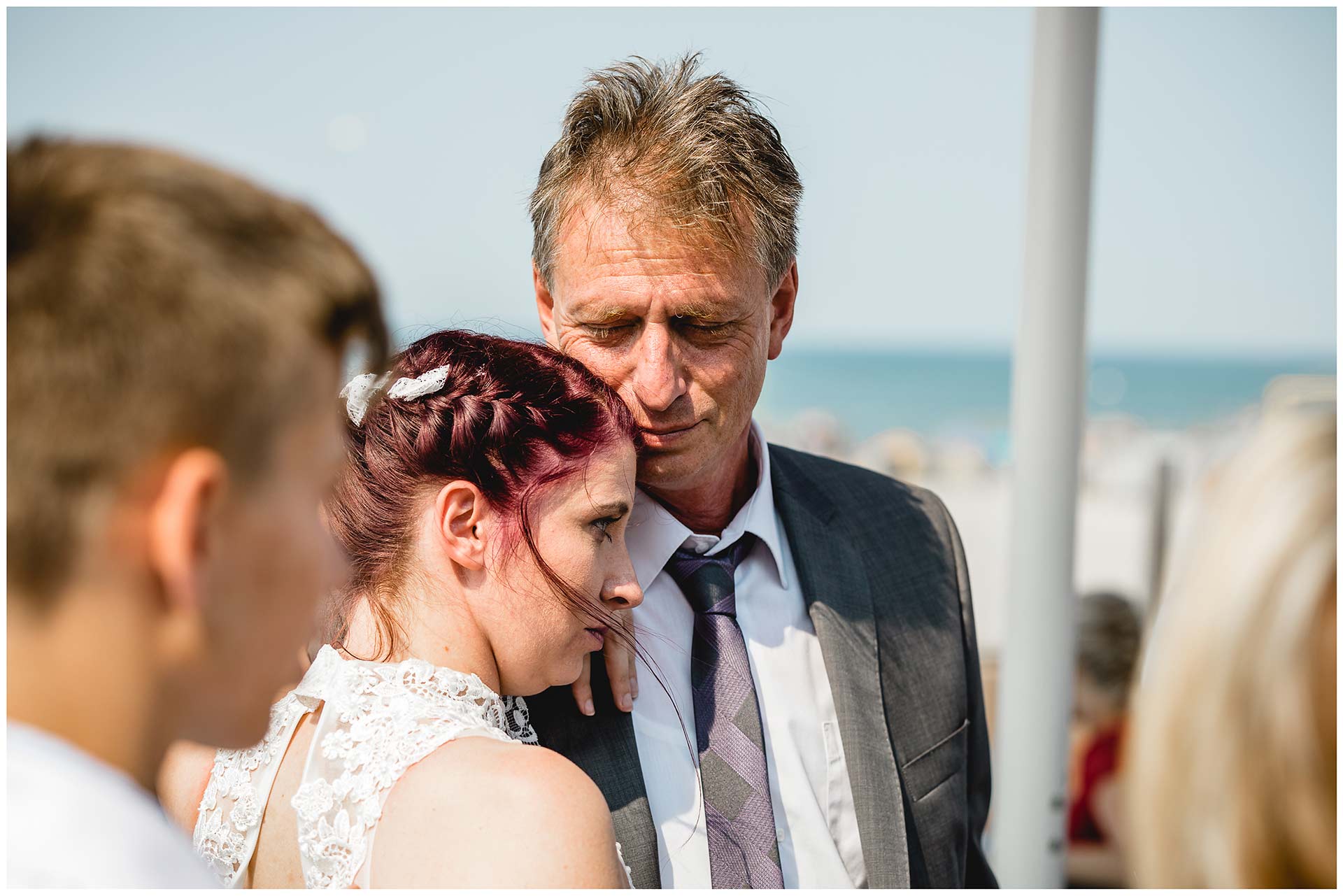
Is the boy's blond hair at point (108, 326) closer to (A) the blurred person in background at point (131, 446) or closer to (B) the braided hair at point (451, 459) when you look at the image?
(A) the blurred person in background at point (131, 446)

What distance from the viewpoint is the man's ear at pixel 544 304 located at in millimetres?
2377

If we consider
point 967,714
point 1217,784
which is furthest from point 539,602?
point 967,714

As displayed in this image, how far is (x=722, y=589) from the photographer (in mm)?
2301

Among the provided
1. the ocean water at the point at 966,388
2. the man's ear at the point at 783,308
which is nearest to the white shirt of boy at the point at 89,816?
the man's ear at the point at 783,308

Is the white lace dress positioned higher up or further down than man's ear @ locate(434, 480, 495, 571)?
further down

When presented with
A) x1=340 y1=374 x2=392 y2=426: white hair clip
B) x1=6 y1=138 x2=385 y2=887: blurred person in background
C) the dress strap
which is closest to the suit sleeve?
x1=340 y1=374 x2=392 y2=426: white hair clip

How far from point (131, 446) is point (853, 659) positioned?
1779 millimetres

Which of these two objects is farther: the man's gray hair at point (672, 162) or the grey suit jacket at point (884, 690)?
the man's gray hair at point (672, 162)

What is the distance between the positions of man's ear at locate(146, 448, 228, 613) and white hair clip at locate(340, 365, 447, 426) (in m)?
0.87

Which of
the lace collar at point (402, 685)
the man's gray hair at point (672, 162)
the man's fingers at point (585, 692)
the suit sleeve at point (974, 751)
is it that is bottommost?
the suit sleeve at point (974, 751)

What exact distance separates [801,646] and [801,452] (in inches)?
26.4

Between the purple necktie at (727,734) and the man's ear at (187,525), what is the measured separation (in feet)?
4.48

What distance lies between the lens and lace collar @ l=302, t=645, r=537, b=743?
1.62 meters

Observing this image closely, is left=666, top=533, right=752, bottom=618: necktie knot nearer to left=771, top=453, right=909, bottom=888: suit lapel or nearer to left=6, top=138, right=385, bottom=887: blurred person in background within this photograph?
left=771, top=453, right=909, bottom=888: suit lapel
